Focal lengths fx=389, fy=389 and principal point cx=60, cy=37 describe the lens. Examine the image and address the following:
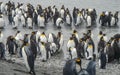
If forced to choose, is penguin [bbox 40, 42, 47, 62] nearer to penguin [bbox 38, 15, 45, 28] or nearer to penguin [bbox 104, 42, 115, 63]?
penguin [bbox 104, 42, 115, 63]

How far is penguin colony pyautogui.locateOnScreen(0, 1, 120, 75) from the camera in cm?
1838

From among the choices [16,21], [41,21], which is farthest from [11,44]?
[41,21]

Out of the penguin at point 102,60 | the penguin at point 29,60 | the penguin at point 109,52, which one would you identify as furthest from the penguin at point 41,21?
the penguin at point 29,60

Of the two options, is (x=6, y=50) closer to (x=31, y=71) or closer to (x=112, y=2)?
(x=31, y=71)

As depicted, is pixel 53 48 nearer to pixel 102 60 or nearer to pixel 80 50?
pixel 80 50

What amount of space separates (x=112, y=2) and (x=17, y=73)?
27.1m

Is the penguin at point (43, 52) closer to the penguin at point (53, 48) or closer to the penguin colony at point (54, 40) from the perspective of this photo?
the penguin colony at point (54, 40)

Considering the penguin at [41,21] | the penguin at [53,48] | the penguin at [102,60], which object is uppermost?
the penguin at [41,21]

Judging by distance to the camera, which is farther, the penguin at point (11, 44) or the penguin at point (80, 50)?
the penguin at point (11, 44)

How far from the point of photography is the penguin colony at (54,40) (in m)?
18.4

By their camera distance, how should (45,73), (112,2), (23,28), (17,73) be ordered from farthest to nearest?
1. (112,2)
2. (23,28)
3. (45,73)
4. (17,73)

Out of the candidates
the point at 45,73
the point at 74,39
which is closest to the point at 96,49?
the point at 74,39

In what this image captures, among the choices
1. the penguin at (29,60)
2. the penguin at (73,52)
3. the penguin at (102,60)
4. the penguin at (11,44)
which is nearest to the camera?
the penguin at (29,60)

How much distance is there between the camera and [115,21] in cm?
A: 2833
